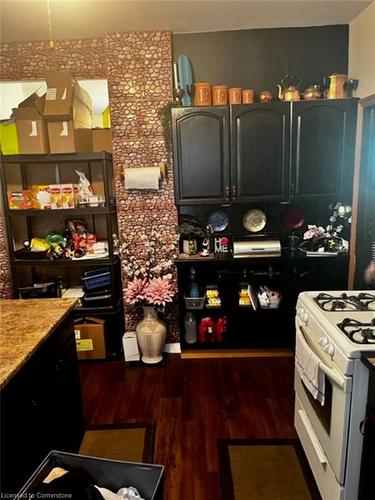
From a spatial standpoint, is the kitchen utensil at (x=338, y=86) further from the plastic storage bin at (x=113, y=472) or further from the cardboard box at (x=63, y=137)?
the plastic storage bin at (x=113, y=472)

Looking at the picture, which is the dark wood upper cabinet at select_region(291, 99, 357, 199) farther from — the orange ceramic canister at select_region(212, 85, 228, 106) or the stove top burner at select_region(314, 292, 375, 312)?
the stove top burner at select_region(314, 292, 375, 312)

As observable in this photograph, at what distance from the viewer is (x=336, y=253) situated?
3066mm

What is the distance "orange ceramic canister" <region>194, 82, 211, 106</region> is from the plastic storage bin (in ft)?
8.23

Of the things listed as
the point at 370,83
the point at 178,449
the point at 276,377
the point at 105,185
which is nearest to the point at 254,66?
the point at 370,83

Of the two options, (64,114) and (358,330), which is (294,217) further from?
(64,114)

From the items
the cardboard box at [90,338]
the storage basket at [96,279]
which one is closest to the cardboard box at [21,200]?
the storage basket at [96,279]

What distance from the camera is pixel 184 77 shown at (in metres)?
3.02

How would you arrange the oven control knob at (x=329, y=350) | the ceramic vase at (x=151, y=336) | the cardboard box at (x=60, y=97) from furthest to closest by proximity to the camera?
1. the ceramic vase at (x=151, y=336)
2. the cardboard box at (x=60, y=97)
3. the oven control knob at (x=329, y=350)

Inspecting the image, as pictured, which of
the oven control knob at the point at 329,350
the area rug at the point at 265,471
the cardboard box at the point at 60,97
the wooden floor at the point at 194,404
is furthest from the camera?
the cardboard box at the point at 60,97

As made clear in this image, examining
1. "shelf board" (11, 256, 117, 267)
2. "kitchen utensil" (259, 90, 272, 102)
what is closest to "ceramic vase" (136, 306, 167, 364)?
"shelf board" (11, 256, 117, 267)

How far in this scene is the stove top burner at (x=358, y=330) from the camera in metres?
1.53

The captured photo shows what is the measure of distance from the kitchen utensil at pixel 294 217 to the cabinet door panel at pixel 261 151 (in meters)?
0.33

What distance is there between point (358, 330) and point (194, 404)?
1.44m

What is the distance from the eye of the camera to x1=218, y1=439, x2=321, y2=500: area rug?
1885 mm
